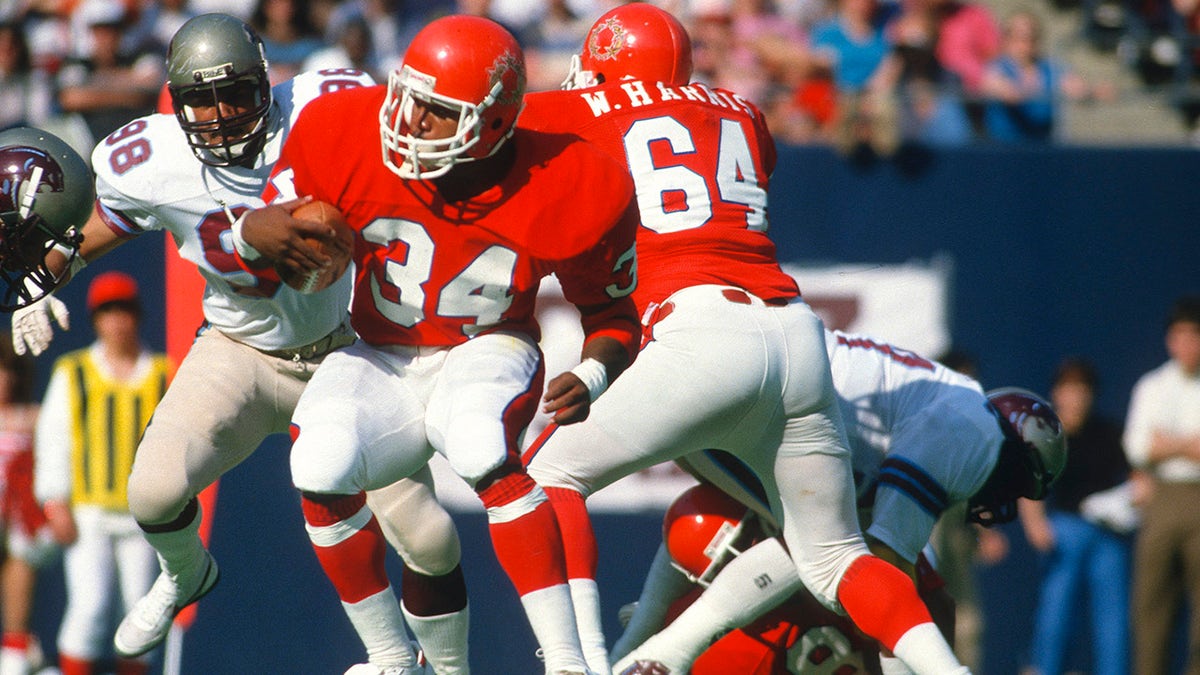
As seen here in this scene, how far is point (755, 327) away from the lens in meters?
4.34

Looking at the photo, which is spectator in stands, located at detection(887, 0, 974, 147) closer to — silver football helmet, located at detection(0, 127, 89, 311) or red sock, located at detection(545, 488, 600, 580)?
red sock, located at detection(545, 488, 600, 580)

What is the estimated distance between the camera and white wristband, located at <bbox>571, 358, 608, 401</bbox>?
392 cm

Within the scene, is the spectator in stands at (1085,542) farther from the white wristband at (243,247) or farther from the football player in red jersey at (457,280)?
the white wristband at (243,247)

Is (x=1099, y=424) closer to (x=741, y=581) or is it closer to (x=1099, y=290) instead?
(x=1099, y=290)

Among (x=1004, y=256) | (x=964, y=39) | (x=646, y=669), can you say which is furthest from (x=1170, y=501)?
(x=646, y=669)

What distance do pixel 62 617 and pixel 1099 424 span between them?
18.5ft

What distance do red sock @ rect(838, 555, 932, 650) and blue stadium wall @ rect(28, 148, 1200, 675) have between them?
4097 mm

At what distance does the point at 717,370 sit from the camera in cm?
425

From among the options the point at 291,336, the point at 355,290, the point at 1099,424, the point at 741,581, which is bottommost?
the point at 1099,424

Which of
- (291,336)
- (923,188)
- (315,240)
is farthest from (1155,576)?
(315,240)

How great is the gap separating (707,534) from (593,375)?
138cm

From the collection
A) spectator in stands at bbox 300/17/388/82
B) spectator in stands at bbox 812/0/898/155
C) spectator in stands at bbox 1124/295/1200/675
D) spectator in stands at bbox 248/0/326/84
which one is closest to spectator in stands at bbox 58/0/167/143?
spectator in stands at bbox 248/0/326/84

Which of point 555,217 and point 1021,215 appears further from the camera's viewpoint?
point 1021,215

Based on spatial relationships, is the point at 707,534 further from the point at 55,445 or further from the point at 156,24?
the point at 156,24
